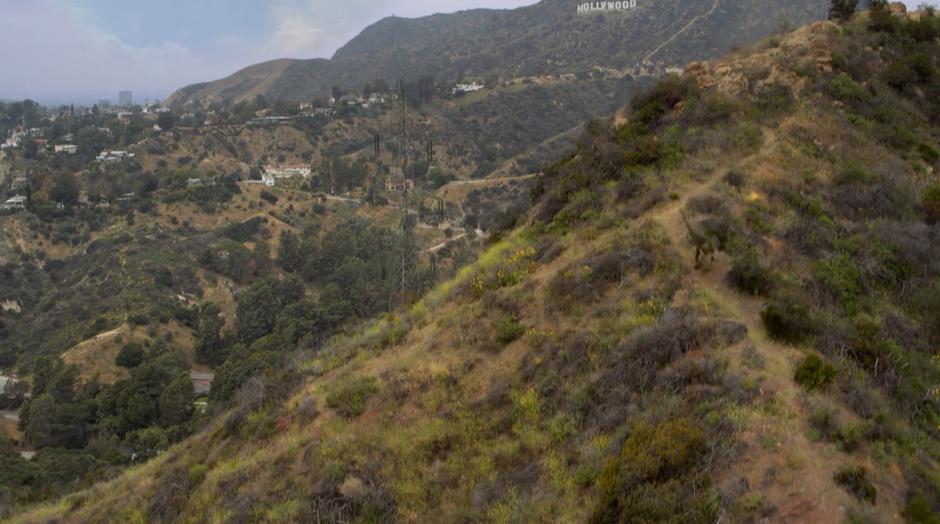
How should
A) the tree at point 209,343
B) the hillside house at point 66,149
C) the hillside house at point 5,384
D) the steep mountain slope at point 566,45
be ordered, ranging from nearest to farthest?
the hillside house at point 5,384 → the tree at point 209,343 → the hillside house at point 66,149 → the steep mountain slope at point 566,45

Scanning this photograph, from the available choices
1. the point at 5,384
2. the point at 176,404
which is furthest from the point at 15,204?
the point at 176,404

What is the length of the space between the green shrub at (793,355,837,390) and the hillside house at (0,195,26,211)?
238 ft

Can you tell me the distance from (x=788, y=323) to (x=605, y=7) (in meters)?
126

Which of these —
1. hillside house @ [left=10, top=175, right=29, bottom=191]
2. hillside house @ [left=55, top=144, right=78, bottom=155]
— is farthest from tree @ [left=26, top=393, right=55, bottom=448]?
hillside house @ [left=55, top=144, right=78, bottom=155]

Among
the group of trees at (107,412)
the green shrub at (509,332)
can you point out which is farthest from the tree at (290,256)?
the green shrub at (509,332)

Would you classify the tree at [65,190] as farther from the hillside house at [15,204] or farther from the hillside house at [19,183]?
the hillside house at [19,183]

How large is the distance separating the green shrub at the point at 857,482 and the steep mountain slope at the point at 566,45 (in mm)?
80905

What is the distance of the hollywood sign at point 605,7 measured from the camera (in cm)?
11912

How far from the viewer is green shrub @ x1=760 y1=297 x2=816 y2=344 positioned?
8484mm

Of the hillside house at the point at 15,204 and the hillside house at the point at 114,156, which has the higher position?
the hillside house at the point at 114,156

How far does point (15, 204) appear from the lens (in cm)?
6469

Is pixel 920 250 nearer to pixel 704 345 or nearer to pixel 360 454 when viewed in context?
pixel 704 345

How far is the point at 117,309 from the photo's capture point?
4391 centimetres

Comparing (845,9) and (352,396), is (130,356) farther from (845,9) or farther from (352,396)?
(845,9)
